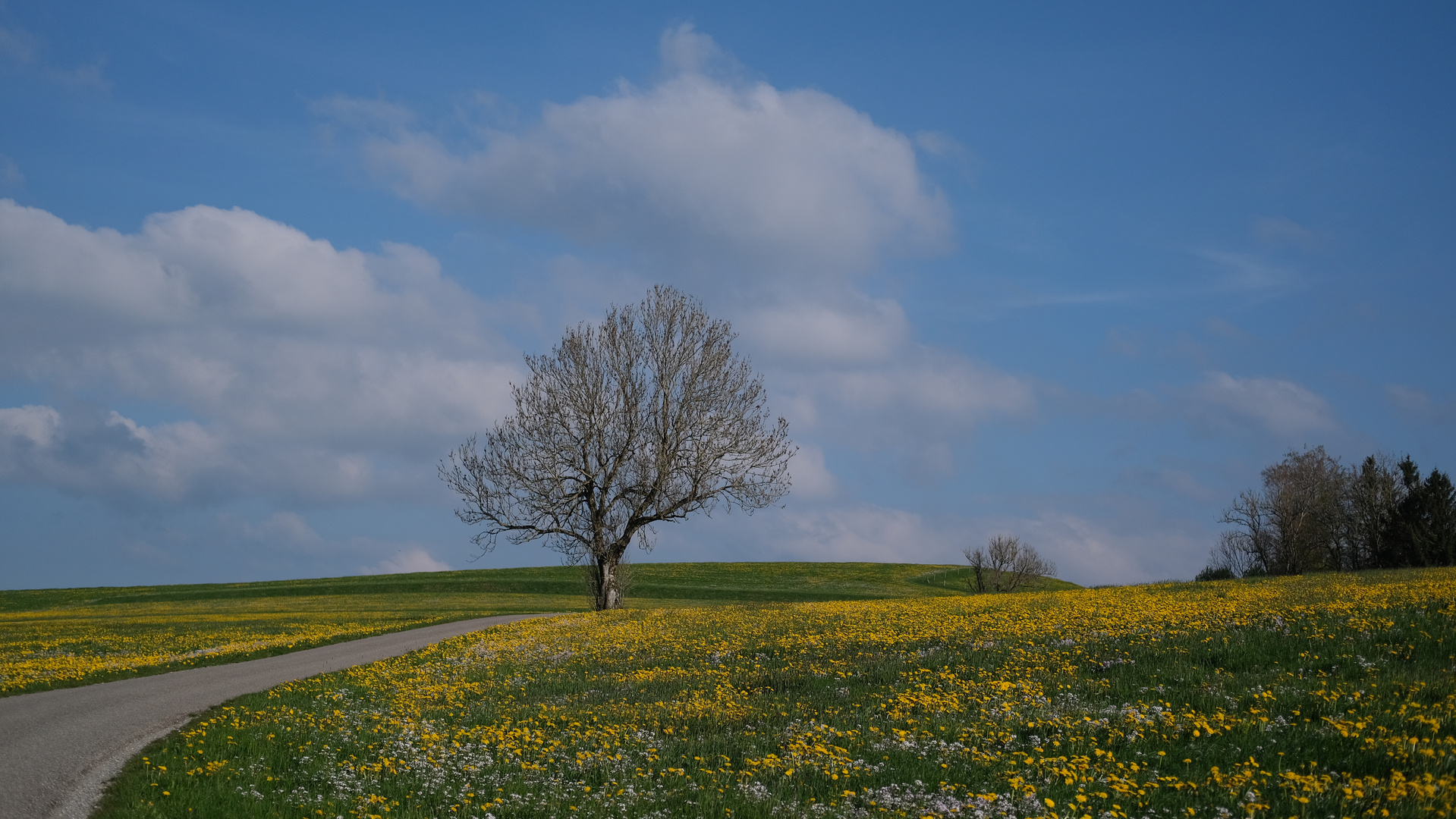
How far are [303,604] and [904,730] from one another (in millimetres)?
62820

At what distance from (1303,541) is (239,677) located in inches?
2686

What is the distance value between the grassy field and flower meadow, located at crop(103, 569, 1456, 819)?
34.9 ft

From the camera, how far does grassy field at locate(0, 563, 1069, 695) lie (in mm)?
27266

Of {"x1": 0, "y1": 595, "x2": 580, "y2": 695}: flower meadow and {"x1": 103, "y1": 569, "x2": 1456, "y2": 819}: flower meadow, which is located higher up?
{"x1": 103, "y1": 569, "x2": 1456, "y2": 819}: flower meadow

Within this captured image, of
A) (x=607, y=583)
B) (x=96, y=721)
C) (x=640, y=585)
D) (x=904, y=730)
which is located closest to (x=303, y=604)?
(x=640, y=585)

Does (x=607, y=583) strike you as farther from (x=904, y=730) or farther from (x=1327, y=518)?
(x=1327, y=518)

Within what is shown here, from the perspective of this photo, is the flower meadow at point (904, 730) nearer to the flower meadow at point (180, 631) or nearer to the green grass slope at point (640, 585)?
the flower meadow at point (180, 631)

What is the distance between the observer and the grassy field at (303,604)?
27.3 metres

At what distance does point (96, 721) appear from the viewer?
605 inches

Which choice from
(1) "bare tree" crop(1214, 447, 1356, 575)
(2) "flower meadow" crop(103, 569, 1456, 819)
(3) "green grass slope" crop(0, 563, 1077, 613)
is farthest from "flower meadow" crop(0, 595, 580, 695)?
(1) "bare tree" crop(1214, 447, 1356, 575)

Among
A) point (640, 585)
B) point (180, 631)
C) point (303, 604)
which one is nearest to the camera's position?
point (180, 631)

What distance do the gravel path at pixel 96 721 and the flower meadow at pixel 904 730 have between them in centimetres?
61

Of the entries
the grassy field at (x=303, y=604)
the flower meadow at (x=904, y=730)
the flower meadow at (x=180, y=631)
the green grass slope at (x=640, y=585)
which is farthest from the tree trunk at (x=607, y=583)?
the flower meadow at (x=904, y=730)

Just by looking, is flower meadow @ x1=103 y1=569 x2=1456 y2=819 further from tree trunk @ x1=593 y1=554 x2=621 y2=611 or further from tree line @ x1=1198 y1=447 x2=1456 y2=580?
tree line @ x1=1198 y1=447 x2=1456 y2=580
